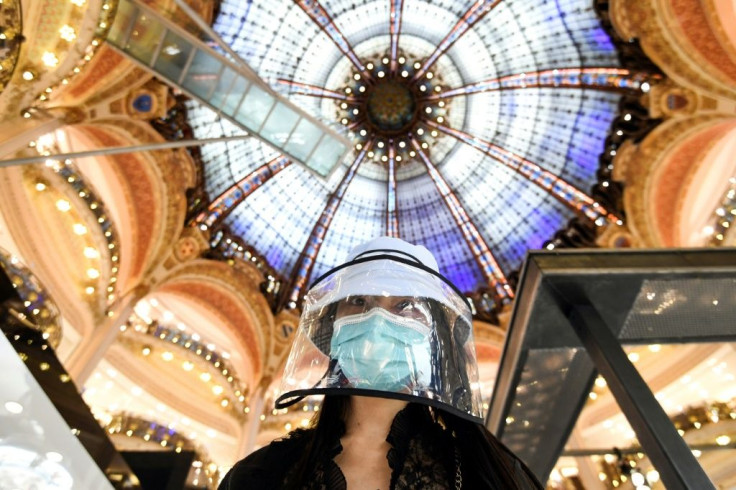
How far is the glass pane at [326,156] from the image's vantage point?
27.0 ft

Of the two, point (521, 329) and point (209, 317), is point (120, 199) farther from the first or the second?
point (521, 329)

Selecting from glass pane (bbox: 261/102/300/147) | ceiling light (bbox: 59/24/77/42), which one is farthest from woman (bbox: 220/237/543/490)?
ceiling light (bbox: 59/24/77/42)

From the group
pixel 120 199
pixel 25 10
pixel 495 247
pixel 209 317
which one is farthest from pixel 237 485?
pixel 495 247

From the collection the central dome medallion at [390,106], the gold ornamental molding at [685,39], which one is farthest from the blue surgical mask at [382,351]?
the central dome medallion at [390,106]

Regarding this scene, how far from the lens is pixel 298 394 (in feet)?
4.54

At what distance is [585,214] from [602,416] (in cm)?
862

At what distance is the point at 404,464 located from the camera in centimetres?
155

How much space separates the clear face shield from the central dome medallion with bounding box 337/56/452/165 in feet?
49.6

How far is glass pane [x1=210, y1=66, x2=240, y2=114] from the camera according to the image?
7688 mm

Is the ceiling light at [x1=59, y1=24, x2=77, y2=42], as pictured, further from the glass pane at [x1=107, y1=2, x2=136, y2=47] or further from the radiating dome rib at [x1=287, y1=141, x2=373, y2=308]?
the radiating dome rib at [x1=287, y1=141, x2=373, y2=308]

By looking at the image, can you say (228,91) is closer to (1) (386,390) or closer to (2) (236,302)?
(1) (386,390)

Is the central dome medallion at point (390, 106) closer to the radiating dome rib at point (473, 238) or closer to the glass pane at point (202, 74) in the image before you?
the radiating dome rib at point (473, 238)

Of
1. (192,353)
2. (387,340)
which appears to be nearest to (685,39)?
(387,340)

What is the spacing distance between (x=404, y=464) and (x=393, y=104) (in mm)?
15753
